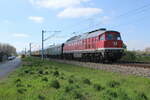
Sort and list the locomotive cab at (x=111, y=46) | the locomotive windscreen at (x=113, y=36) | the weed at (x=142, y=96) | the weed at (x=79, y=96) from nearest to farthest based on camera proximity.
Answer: the weed at (x=142, y=96) < the weed at (x=79, y=96) < the locomotive cab at (x=111, y=46) < the locomotive windscreen at (x=113, y=36)

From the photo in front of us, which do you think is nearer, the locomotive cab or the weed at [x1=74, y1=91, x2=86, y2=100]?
the weed at [x1=74, y1=91, x2=86, y2=100]

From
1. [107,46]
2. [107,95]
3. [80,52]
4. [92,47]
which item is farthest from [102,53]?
[107,95]

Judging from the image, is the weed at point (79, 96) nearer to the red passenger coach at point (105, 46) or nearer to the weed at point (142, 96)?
the weed at point (142, 96)

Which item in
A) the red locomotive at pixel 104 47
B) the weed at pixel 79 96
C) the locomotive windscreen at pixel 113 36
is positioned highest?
the locomotive windscreen at pixel 113 36

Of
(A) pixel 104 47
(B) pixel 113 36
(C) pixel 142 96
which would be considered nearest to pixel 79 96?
(C) pixel 142 96

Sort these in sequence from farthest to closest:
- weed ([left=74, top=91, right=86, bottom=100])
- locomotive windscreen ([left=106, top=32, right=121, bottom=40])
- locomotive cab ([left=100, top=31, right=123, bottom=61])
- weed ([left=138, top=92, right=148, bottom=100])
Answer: locomotive windscreen ([left=106, top=32, right=121, bottom=40]) < locomotive cab ([left=100, top=31, right=123, bottom=61]) < weed ([left=74, top=91, right=86, bottom=100]) < weed ([left=138, top=92, right=148, bottom=100])

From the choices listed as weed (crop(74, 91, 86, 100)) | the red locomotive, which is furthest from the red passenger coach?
weed (crop(74, 91, 86, 100))

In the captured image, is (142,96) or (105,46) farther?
(105,46)

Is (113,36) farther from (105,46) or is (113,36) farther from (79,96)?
(79,96)

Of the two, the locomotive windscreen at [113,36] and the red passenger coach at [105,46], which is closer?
the red passenger coach at [105,46]

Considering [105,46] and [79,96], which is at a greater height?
[105,46]

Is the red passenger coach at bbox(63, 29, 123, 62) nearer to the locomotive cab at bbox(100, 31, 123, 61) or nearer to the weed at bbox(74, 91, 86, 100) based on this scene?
the locomotive cab at bbox(100, 31, 123, 61)

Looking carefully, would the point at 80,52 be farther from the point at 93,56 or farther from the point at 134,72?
the point at 134,72

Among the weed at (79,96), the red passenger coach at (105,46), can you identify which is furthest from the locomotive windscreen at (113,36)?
the weed at (79,96)
